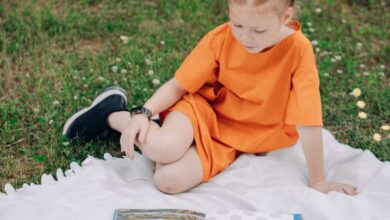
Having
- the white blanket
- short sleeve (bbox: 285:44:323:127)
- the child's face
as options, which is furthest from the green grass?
the child's face

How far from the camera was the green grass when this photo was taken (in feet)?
8.97

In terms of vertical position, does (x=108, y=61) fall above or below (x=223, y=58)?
below

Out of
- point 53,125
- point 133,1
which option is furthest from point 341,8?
point 53,125

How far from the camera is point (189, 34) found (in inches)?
142

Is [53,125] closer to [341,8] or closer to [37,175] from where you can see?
[37,175]

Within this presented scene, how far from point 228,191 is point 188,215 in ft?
0.71

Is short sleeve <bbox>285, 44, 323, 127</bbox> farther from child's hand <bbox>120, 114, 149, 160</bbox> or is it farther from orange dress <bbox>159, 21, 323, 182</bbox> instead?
child's hand <bbox>120, 114, 149, 160</bbox>

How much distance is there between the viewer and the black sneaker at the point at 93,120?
2666mm

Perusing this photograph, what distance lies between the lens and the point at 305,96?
7.45 ft

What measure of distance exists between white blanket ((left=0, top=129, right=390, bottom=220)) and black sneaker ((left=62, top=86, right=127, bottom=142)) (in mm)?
210

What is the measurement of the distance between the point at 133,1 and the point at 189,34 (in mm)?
509

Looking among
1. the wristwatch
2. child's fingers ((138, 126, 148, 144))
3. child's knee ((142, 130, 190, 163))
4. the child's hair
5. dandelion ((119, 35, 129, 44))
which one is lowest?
dandelion ((119, 35, 129, 44))

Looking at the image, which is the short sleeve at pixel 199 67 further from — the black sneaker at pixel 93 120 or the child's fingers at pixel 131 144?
the black sneaker at pixel 93 120

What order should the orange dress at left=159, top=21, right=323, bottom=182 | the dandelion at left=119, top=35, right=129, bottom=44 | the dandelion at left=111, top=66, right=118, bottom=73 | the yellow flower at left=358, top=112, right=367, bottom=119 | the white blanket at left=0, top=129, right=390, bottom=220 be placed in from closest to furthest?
the white blanket at left=0, top=129, right=390, bottom=220
the orange dress at left=159, top=21, right=323, bottom=182
the yellow flower at left=358, top=112, right=367, bottom=119
the dandelion at left=111, top=66, right=118, bottom=73
the dandelion at left=119, top=35, right=129, bottom=44
